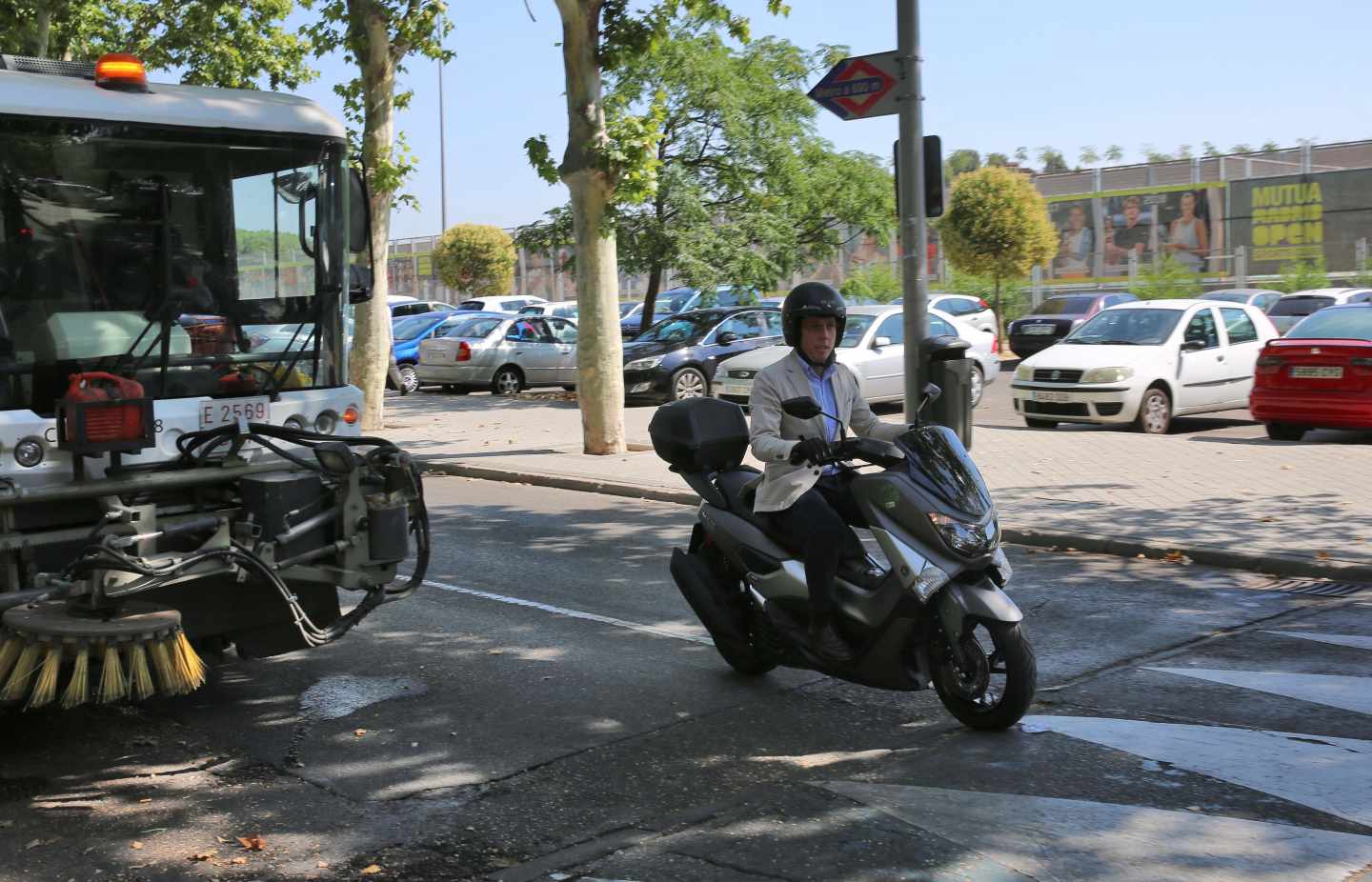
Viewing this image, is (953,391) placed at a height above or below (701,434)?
above

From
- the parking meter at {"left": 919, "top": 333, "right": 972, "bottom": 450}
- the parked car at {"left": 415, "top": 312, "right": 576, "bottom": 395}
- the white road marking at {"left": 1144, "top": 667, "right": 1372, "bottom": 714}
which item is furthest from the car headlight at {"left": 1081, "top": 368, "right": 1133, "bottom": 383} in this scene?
the parked car at {"left": 415, "top": 312, "right": 576, "bottom": 395}

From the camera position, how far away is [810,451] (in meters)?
5.73

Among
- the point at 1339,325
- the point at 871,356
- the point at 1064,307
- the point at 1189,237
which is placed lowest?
the point at 871,356

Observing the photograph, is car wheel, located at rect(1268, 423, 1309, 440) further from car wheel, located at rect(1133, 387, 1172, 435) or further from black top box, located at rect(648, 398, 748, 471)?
black top box, located at rect(648, 398, 748, 471)

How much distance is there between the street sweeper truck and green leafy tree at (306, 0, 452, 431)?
11551mm

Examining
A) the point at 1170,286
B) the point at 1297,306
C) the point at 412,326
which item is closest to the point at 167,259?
the point at 412,326

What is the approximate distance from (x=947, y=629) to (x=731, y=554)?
3.98ft

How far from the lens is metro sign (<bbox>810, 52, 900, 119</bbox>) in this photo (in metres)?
10.3

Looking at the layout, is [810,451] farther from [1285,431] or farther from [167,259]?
[1285,431]

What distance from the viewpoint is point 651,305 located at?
88.6ft

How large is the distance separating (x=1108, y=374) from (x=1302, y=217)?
107 ft

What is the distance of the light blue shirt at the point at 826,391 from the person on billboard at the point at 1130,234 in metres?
45.5

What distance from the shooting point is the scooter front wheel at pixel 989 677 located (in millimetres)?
5441

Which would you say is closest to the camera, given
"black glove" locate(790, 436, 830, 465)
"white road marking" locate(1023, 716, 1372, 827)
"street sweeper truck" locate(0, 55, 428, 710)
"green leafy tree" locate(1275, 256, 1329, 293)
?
"white road marking" locate(1023, 716, 1372, 827)
